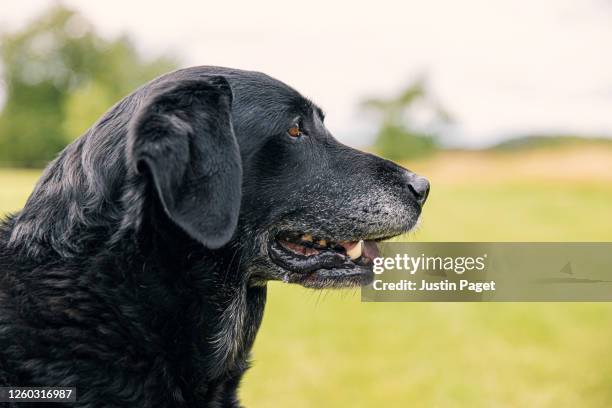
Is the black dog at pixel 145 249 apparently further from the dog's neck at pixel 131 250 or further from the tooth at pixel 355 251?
the tooth at pixel 355 251

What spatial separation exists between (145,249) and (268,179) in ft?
1.97

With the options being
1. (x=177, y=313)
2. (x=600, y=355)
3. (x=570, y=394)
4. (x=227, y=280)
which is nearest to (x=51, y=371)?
(x=177, y=313)

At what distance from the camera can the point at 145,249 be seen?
2316 mm

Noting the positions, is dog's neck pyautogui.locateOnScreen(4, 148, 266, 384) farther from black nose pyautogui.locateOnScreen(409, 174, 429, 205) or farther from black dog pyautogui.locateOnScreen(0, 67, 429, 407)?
black nose pyautogui.locateOnScreen(409, 174, 429, 205)

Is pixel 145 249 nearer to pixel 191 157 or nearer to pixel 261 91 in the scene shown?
pixel 191 157

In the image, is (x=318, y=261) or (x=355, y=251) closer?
(x=318, y=261)

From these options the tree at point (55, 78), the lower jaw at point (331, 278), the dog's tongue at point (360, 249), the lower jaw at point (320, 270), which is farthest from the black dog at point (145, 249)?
the tree at point (55, 78)

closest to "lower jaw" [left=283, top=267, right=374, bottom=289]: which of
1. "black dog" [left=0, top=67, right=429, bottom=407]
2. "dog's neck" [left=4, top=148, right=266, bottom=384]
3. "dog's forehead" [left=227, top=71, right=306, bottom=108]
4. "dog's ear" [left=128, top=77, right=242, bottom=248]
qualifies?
"black dog" [left=0, top=67, right=429, bottom=407]

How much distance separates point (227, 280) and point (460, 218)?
7.77 metres

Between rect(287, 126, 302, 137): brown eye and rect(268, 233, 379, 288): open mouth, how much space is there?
43cm

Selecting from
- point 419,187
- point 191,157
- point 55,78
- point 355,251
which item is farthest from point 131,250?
point 55,78

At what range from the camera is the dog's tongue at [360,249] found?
2957 mm

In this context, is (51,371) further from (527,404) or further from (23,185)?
(23,185)

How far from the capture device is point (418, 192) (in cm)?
297
